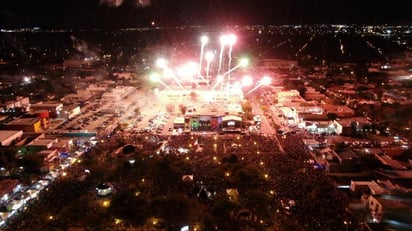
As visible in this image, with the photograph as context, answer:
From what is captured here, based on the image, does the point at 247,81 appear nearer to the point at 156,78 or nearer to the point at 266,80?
the point at 266,80

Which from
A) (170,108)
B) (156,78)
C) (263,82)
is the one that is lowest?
(170,108)

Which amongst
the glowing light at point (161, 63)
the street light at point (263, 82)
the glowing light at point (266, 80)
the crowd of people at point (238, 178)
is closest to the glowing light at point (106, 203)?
the crowd of people at point (238, 178)

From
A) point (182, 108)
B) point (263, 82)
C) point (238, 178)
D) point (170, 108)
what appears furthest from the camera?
point (263, 82)

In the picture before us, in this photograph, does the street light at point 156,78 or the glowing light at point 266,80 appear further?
the street light at point 156,78

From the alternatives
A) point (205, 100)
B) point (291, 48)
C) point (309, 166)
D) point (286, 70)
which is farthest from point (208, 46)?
point (309, 166)

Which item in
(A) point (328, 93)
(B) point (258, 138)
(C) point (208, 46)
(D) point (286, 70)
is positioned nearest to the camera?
(B) point (258, 138)

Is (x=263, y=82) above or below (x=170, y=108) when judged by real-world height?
above

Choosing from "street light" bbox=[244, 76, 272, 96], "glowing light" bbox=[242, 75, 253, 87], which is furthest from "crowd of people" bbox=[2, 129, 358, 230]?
"glowing light" bbox=[242, 75, 253, 87]

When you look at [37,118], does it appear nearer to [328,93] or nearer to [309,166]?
[309,166]

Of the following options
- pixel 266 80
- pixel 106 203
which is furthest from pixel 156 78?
pixel 106 203

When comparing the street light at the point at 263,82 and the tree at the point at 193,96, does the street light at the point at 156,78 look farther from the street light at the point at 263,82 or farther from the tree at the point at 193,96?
the street light at the point at 263,82

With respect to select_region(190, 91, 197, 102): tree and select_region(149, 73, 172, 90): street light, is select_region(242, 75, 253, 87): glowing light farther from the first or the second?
select_region(149, 73, 172, 90): street light
